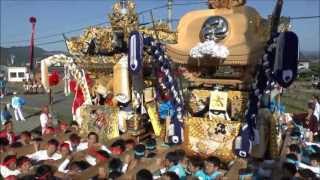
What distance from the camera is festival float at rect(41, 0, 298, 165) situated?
962 cm

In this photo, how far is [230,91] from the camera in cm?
1081

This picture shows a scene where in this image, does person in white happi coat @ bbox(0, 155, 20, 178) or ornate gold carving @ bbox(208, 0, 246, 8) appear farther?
ornate gold carving @ bbox(208, 0, 246, 8)

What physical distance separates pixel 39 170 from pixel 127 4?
24.6ft

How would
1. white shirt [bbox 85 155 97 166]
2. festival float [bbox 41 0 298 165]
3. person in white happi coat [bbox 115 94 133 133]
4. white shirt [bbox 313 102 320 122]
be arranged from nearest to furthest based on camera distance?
festival float [bbox 41 0 298 165] → white shirt [bbox 85 155 97 166] → person in white happi coat [bbox 115 94 133 133] → white shirt [bbox 313 102 320 122]

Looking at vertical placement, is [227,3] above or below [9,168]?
above

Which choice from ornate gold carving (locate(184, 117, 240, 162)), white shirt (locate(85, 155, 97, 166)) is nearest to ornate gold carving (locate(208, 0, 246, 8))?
ornate gold carving (locate(184, 117, 240, 162))

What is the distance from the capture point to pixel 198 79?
39.5 feet

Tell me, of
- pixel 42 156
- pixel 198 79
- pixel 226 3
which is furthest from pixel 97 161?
pixel 226 3

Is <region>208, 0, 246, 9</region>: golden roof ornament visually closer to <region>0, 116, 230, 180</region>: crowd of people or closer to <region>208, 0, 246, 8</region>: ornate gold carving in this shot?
<region>208, 0, 246, 8</region>: ornate gold carving

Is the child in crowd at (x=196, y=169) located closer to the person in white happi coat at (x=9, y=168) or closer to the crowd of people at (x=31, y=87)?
the person in white happi coat at (x=9, y=168)

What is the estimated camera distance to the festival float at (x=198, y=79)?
9.62 metres

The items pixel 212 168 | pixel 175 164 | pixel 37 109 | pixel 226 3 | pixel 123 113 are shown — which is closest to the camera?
pixel 212 168

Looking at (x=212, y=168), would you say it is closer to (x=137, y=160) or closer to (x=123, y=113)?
(x=137, y=160)

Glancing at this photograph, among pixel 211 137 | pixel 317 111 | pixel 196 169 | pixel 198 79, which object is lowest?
pixel 196 169
